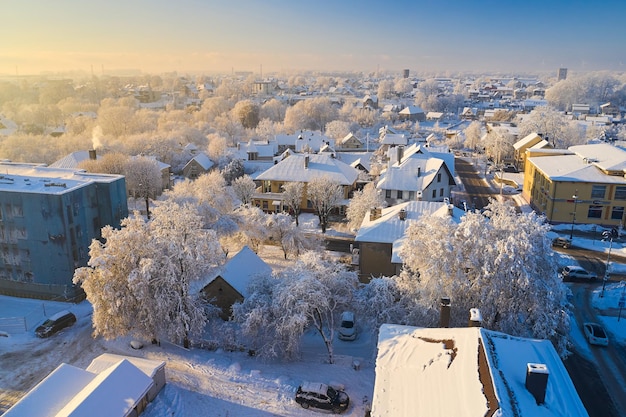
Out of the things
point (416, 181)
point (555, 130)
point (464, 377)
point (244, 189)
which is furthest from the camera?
point (555, 130)

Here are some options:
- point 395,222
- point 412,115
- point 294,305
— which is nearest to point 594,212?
point 395,222

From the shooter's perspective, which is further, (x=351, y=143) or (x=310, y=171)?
(x=351, y=143)

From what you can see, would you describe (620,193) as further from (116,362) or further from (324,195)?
(116,362)

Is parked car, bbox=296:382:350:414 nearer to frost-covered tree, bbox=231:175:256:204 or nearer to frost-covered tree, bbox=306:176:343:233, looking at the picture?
frost-covered tree, bbox=306:176:343:233

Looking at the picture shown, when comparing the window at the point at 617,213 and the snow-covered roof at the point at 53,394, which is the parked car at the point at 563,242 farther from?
the snow-covered roof at the point at 53,394

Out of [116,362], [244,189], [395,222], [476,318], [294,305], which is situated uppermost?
[476,318]
